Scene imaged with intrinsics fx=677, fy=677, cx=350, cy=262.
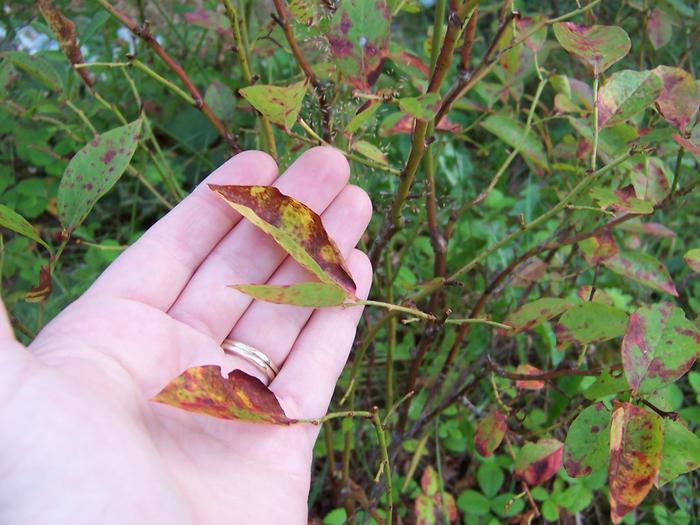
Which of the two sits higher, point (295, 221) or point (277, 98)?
point (277, 98)

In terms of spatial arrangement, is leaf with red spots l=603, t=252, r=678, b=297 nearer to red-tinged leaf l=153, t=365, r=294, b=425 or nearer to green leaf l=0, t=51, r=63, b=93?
red-tinged leaf l=153, t=365, r=294, b=425

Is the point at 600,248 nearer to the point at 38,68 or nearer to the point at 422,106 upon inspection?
the point at 422,106

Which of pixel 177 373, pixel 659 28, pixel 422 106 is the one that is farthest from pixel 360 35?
pixel 659 28

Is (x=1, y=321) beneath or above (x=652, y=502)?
above

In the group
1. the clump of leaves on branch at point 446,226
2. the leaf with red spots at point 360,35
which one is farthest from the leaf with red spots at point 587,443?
the leaf with red spots at point 360,35

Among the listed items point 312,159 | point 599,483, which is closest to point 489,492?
point 599,483

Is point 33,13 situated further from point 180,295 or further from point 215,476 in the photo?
point 215,476

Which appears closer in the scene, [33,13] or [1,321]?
[1,321]

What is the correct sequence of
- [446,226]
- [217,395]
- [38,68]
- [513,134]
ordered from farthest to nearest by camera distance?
1. [446,226]
2. [513,134]
3. [38,68]
4. [217,395]
